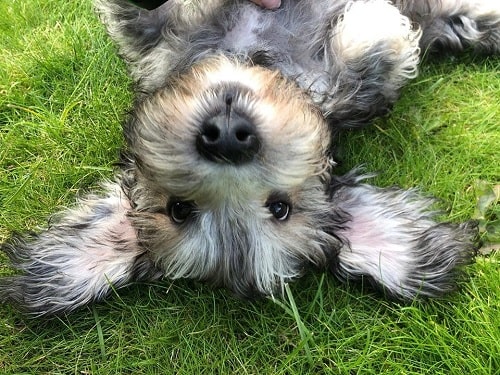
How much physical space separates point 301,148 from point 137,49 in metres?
1.15

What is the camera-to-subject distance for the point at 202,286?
280cm

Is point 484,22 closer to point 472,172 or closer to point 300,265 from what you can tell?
point 472,172

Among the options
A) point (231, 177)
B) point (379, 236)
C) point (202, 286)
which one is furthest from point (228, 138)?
point (202, 286)

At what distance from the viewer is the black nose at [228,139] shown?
198 cm

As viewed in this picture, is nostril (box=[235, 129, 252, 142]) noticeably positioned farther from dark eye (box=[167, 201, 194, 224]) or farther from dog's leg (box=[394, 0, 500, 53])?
dog's leg (box=[394, 0, 500, 53])

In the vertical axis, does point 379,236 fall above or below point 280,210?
below

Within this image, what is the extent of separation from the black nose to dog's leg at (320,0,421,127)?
2.22 feet

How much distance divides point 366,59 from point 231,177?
1014mm

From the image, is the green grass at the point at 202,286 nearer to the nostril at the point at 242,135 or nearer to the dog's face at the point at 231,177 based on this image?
the dog's face at the point at 231,177

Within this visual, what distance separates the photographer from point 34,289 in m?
2.58

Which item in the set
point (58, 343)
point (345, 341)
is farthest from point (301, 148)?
point (58, 343)

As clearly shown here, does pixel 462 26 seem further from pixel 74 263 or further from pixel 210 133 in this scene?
pixel 74 263

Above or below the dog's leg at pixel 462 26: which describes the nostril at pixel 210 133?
above

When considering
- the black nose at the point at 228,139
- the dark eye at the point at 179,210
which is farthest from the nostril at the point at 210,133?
the dark eye at the point at 179,210
